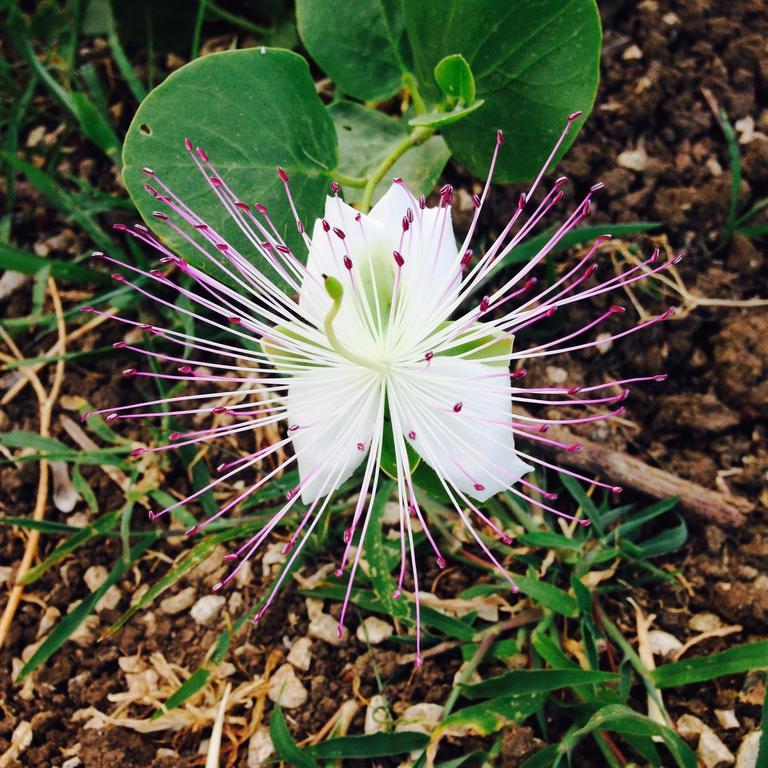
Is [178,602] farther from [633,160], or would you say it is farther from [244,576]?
[633,160]

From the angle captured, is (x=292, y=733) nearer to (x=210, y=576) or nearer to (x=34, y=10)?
(x=210, y=576)

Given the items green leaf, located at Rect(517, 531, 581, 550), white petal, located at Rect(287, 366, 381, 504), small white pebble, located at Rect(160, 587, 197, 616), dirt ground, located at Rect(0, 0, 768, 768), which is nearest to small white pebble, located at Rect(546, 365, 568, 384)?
dirt ground, located at Rect(0, 0, 768, 768)

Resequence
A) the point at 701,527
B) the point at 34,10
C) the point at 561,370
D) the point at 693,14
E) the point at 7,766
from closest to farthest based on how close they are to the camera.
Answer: the point at 7,766, the point at 701,527, the point at 561,370, the point at 693,14, the point at 34,10

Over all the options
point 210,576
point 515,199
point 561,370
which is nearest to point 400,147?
point 515,199

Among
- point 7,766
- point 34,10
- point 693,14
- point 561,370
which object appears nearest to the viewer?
point 7,766

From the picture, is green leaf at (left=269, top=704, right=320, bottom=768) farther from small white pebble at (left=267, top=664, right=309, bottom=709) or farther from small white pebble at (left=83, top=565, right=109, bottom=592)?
small white pebble at (left=83, top=565, right=109, bottom=592)

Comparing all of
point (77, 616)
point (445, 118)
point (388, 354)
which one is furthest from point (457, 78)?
point (77, 616)
